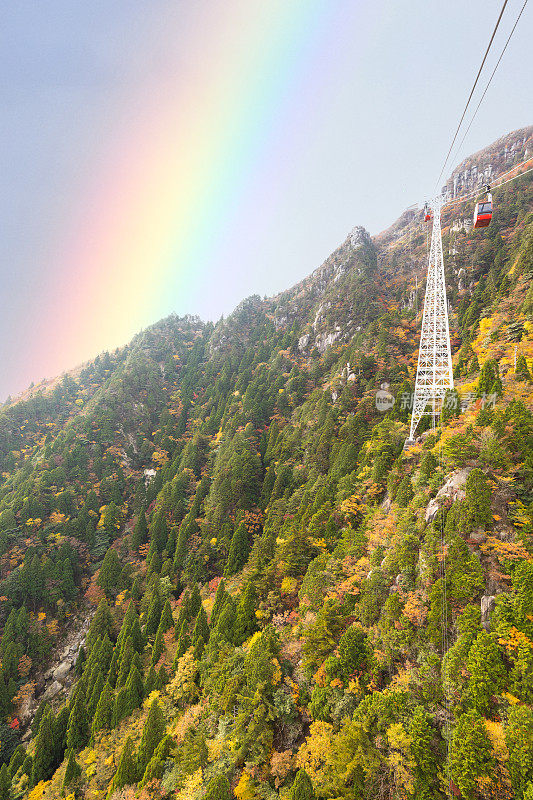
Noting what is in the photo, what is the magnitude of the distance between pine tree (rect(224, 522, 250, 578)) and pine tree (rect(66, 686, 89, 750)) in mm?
19205

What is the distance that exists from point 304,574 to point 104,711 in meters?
24.8

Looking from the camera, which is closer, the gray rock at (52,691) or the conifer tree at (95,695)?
the conifer tree at (95,695)

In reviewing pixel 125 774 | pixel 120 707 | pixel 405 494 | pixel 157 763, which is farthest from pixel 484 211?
pixel 120 707

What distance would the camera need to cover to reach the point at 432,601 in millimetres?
14719

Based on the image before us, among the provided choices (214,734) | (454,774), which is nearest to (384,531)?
(454,774)

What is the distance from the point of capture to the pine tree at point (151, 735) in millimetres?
23491

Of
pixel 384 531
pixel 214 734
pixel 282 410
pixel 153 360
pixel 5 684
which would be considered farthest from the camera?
pixel 153 360

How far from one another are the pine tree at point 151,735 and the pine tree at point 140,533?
31.6 meters

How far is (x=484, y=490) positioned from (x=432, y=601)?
6.07 m

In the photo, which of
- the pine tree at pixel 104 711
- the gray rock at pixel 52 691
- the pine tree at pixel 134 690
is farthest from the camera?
the gray rock at pixel 52 691

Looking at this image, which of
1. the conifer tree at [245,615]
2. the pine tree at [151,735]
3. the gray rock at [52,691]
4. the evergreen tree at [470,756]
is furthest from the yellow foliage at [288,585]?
the gray rock at [52,691]

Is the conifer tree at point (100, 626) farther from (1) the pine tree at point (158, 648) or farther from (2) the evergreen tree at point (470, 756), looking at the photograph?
(2) the evergreen tree at point (470, 756)

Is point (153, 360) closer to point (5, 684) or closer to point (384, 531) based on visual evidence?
point (5, 684)

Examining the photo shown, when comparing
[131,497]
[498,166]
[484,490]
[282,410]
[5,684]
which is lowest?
[5,684]
